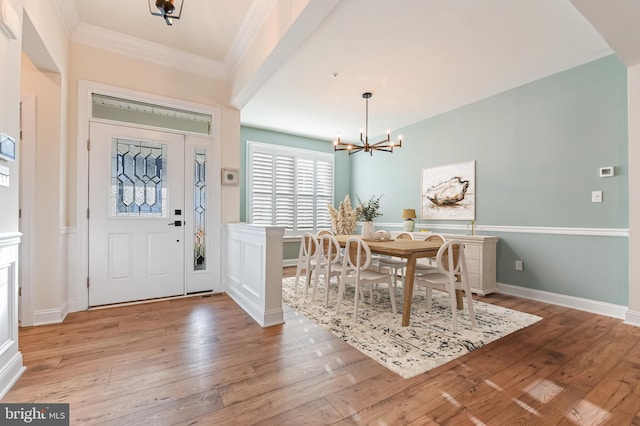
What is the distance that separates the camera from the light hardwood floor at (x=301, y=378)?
1.52m

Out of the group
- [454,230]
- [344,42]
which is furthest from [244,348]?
[454,230]

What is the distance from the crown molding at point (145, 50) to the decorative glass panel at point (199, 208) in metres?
1.03

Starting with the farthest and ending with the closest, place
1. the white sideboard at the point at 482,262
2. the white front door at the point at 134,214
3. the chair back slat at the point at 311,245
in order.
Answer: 1. the white sideboard at the point at 482,262
2. the chair back slat at the point at 311,245
3. the white front door at the point at 134,214

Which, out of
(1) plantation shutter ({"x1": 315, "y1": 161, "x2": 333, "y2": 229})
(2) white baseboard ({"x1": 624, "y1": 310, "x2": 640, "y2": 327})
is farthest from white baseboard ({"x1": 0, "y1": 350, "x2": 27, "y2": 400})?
(1) plantation shutter ({"x1": 315, "y1": 161, "x2": 333, "y2": 229})

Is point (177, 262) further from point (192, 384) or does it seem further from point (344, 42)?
point (344, 42)

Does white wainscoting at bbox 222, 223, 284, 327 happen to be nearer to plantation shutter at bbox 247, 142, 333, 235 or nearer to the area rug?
the area rug

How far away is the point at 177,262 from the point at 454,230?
410 centimetres

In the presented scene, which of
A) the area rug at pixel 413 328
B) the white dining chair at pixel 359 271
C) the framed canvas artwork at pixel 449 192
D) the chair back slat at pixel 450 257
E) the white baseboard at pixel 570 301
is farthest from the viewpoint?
the framed canvas artwork at pixel 449 192

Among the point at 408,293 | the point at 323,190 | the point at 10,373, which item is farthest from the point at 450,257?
the point at 323,190

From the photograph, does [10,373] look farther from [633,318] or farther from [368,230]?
[633,318]

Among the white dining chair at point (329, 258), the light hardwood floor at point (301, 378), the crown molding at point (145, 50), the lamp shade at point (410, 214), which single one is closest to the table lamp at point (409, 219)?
the lamp shade at point (410, 214)

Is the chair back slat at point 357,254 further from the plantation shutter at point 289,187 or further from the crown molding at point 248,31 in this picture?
the plantation shutter at point 289,187

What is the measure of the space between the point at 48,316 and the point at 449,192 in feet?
17.2

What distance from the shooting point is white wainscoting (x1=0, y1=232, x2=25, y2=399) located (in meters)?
1.69
